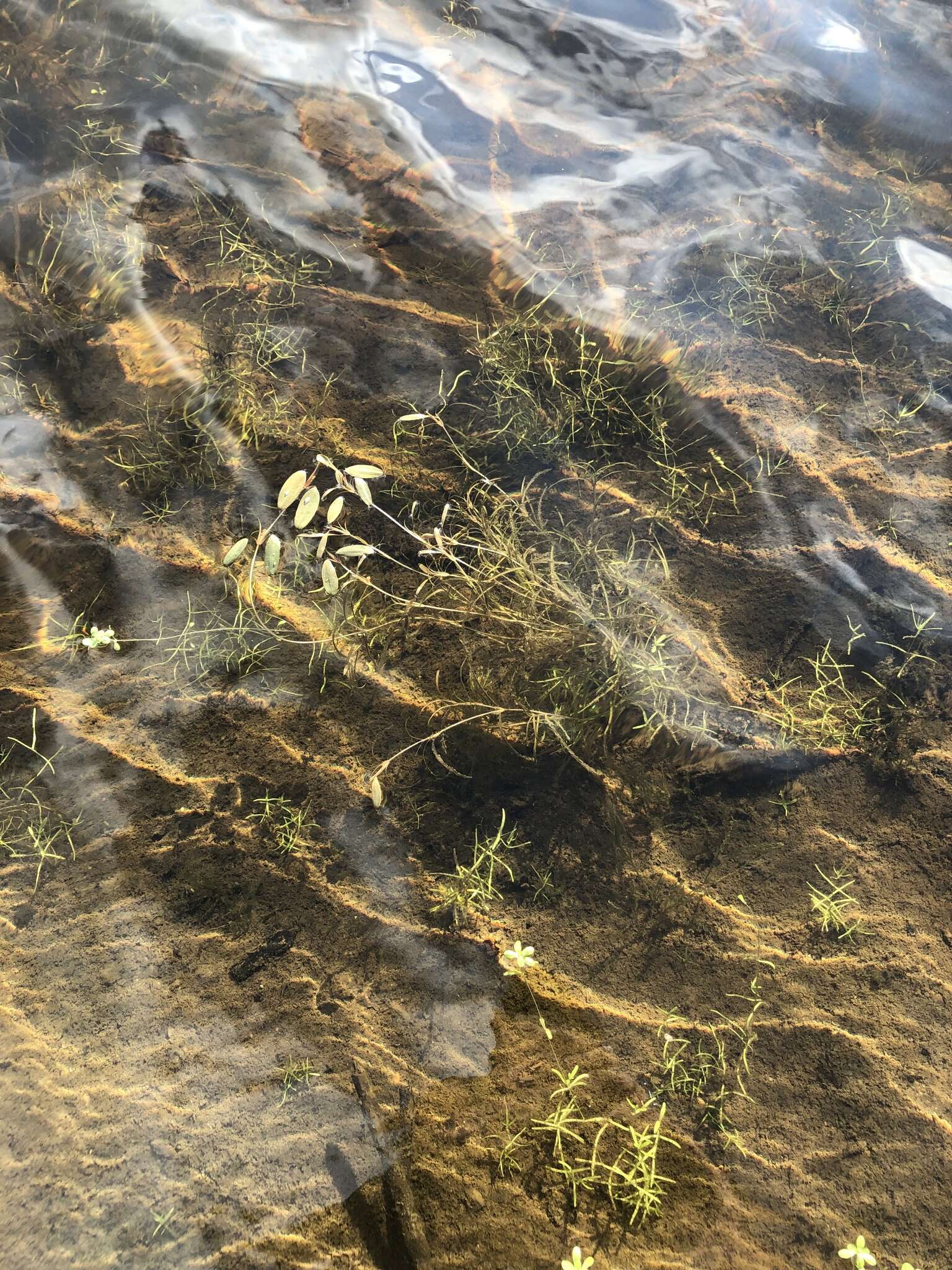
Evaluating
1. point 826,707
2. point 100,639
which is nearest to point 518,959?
point 826,707

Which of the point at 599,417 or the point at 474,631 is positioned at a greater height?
the point at 599,417

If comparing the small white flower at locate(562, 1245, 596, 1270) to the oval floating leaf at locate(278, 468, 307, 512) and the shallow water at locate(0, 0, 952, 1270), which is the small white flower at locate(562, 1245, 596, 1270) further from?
the oval floating leaf at locate(278, 468, 307, 512)

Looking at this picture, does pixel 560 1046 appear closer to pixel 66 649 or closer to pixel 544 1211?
pixel 544 1211

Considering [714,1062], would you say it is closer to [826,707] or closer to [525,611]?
[826,707]

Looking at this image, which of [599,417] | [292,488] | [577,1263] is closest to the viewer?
[577,1263]

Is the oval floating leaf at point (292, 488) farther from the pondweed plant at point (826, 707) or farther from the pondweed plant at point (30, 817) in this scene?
the pondweed plant at point (826, 707)

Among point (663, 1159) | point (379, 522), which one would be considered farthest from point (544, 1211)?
point (379, 522)

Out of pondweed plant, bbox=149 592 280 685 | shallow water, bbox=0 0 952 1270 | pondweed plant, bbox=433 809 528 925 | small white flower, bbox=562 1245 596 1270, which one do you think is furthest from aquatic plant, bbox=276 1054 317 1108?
pondweed plant, bbox=149 592 280 685
